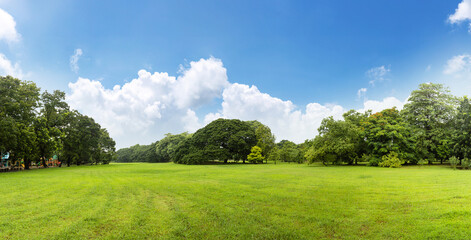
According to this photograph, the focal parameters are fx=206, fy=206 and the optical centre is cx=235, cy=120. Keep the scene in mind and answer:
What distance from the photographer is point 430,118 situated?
32.6 metres

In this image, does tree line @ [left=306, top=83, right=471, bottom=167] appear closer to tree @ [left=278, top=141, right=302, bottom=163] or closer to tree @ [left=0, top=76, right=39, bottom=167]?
tree @ [left=278, top=141, right=302, bottom=163]

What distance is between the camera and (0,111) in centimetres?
2408

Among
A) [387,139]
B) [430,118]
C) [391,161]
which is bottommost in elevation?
[391,161]

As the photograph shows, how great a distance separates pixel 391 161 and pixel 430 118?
11674 millimetres

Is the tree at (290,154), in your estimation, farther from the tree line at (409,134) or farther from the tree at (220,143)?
the tree line at (409,134)

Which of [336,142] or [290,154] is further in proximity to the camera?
[290,154]

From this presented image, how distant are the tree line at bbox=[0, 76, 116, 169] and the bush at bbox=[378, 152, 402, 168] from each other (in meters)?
46.4

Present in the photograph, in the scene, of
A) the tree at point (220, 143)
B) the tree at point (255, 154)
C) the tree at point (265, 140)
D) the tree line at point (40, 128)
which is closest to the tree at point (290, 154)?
the tree at point (265, 140)

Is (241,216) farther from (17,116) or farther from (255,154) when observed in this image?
(255,154)

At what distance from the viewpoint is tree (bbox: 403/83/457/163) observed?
30188 mm

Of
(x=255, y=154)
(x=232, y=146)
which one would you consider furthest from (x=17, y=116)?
(x=255, y=154)

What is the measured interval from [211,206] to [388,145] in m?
32.8

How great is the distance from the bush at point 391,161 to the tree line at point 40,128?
152ft

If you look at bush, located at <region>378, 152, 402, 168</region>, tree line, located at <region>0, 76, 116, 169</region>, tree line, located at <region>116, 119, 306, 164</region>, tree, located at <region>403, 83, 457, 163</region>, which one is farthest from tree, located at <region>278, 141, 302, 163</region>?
tree line, located at <region>0, 76, 116, 169</region>
